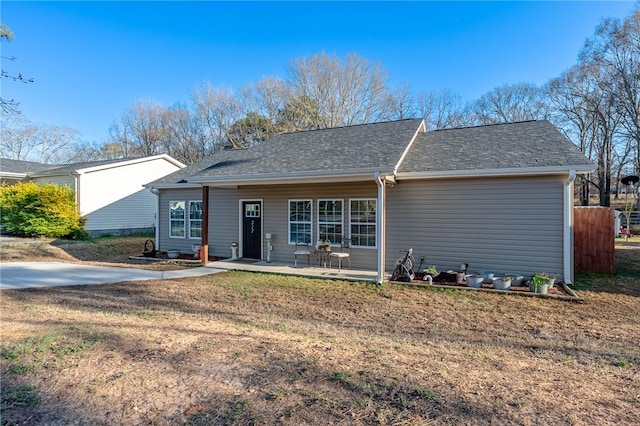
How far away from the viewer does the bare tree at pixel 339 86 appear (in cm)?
2731

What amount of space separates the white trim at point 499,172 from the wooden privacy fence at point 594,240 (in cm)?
287

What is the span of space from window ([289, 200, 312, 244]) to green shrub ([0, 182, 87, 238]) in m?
12.1

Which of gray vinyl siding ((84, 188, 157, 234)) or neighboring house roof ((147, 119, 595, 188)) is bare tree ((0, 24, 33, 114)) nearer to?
neighboring house roof ((147, 119, 595, 188))

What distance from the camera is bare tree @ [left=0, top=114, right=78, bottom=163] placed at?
36281 mm

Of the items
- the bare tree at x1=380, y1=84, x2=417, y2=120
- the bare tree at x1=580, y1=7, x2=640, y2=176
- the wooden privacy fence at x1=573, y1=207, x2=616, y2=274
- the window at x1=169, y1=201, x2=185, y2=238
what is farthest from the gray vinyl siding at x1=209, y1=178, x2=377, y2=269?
the bare tree at x1=580, y1=7, x2=640, y2=176

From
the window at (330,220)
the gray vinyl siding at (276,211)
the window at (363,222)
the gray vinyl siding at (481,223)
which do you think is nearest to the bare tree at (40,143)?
the gray vinyl siding at (276,211)

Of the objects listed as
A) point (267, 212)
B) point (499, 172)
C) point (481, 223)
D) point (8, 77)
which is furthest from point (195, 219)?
point (499, 172)

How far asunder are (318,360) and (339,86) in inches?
1035

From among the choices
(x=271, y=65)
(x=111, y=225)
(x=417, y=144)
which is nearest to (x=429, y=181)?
(x=417, y=144)

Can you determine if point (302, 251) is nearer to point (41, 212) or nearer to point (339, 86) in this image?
point (41, 212)

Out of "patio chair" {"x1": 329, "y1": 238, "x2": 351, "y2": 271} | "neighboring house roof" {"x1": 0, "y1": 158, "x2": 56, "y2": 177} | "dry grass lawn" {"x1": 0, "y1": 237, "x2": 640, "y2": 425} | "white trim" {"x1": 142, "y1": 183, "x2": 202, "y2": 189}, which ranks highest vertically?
"neighboring house roof" {"x1": 0, "y1": 158, "x2": 56, "y2": 177}

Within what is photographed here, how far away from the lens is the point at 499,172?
8.26 meters

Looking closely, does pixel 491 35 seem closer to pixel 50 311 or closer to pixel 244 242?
pixel 244 242

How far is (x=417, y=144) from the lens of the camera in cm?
1122
